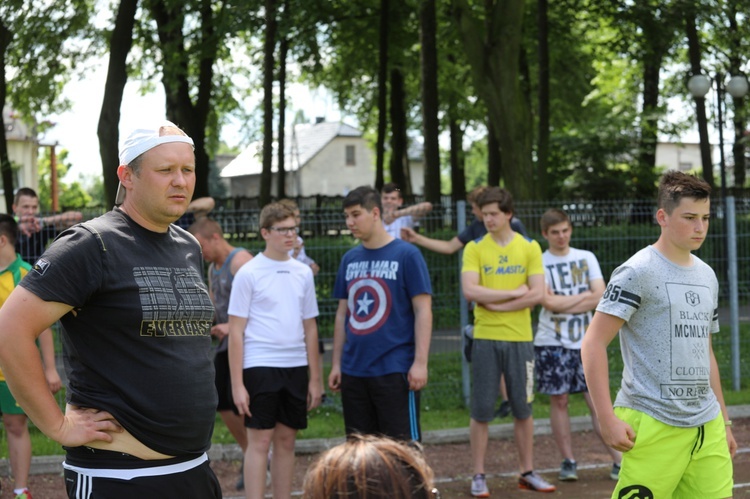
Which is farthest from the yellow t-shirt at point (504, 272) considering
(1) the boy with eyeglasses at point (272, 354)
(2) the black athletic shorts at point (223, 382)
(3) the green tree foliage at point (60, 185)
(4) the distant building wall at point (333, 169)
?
(4) the distant building wall at point (333, 169)

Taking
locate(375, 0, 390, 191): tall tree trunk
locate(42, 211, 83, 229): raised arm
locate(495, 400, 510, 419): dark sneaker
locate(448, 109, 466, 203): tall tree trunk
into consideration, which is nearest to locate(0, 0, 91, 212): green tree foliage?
locate(375, 0, 390, 191): tall tree trunk

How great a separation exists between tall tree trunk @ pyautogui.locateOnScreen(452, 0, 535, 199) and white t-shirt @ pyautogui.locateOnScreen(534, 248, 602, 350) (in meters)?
9.50

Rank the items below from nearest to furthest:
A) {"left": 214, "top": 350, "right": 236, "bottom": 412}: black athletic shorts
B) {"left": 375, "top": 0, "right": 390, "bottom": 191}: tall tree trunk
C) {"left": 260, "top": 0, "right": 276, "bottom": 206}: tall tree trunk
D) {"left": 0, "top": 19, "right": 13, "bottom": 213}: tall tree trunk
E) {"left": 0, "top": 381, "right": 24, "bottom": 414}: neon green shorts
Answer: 1. {"left": 0, "top": 381, "right": 24, "bottom": 414}: neon green shorts
2. {"left": 214, "top": 350, "right": 236, "bottom": 412}: black athletic shorts
3. {"left": 260, "top": 0, "right": 276, "bottom": 206}: tall tree trunk
4. {"left": 0, "top": 19, "right": 13, "bottom": 213}: tall tree trunk
5. {"left": 375, "top": 0, "right": 390, "bottom": 191}: tall tree trunk

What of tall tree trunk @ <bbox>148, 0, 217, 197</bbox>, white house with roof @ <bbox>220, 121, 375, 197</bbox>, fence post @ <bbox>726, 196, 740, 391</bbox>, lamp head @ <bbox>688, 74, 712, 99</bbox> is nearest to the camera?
fence post @ <bbox>726, 196, 740, 391</bbox>

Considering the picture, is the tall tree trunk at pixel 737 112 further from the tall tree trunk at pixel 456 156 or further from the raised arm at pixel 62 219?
the raised arm at pixel 62 219

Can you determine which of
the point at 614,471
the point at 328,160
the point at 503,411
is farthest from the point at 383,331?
the point at 328,160

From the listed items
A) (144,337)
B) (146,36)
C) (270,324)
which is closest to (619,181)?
(146,36)

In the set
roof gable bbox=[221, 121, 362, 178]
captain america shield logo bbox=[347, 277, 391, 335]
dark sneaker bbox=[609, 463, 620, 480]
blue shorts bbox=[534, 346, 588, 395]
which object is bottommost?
dark sneaker bbox=[609, 463, 620, 480]

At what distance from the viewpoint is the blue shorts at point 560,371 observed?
809 cm

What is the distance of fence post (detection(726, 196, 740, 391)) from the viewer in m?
11.2

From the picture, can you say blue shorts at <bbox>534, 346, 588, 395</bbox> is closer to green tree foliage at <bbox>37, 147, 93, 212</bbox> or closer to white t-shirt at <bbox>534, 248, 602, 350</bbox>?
white t-shirt at <bbox>534, 248, 602, 350</bbox>

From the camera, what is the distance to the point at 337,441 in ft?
29.9

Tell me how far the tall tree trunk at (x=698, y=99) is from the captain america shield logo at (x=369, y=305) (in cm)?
1625

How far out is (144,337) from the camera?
3436 millimetres
